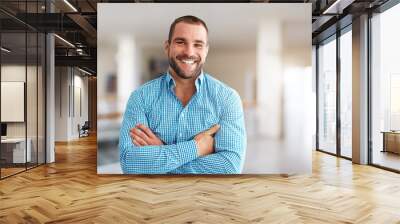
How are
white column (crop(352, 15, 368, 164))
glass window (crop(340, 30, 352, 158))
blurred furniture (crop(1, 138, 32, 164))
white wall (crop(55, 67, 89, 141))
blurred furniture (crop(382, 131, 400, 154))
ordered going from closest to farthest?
blurred furniture (crop(1, 138, 32, 164)) → blurred furniture (crop(382, 131, 400, 154)) → white column (crop(352, 15, 368, 164)) → glass window (crop(340, 30, 352, 158)) → white wall (crop(55, 67, 89, 141))

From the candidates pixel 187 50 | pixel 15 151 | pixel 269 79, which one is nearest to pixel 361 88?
pixel 269 79

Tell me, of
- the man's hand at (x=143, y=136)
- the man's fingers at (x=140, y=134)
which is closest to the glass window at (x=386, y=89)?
the man's hand at (x=143, y=136)

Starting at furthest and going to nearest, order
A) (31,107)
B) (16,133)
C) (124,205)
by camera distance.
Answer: (31,107)
(16,133)
(124,205)

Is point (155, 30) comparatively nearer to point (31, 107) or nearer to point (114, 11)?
point (114, 11)

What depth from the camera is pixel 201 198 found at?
5.09m

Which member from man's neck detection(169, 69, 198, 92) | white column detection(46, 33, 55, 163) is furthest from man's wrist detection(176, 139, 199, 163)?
white column detection(46, 33, 55, 163)

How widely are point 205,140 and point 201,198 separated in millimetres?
1498

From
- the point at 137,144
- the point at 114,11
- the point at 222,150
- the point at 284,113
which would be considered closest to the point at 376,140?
the point at 284,113

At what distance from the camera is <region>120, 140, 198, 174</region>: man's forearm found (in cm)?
642

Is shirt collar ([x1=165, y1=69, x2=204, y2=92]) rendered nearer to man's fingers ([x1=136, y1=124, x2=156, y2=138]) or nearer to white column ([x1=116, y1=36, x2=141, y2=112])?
white column ([x1=116, y1=36, x2=141, y2=112])

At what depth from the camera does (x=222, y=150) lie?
257 inches

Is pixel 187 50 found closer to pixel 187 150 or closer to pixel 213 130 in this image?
pixel 213 130

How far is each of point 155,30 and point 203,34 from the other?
788 mm

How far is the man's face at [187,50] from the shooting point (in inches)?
258
